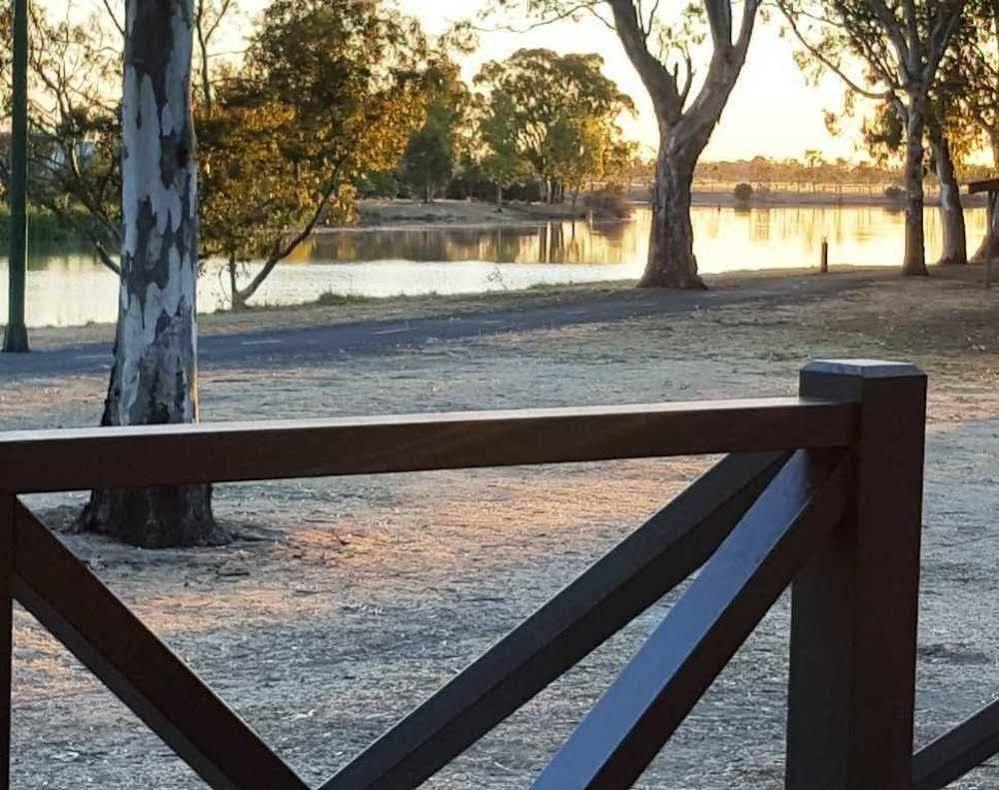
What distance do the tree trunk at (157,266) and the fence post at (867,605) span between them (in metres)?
6.90

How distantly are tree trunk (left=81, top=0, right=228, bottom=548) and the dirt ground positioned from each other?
25cm

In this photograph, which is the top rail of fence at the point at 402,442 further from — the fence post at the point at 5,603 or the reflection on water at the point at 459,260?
the reflection on water at the point at 459,260

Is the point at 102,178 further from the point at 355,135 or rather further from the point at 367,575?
the point at 367,575

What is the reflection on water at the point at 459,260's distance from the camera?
1624 inches

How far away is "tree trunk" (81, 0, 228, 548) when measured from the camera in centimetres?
977

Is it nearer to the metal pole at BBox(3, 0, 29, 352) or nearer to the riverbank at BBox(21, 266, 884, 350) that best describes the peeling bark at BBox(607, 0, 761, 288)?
the riverbank at BBox(21, 266, 884, 350)

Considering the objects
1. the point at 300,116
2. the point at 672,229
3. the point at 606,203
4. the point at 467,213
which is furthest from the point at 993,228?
the point at 606,203

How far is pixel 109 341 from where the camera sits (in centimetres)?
2456

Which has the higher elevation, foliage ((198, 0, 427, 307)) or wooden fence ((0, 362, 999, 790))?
foliage ((198, 0, 427, 307))

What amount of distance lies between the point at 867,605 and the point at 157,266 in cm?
730

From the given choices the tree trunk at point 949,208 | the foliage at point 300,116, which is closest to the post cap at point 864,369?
the foliage at point 300,116

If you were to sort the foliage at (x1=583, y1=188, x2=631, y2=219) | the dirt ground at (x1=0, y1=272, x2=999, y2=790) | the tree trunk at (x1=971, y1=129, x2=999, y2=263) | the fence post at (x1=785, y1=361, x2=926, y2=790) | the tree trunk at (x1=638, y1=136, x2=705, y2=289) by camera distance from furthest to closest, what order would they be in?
the foliage at (x1=583, y1=188, x2=631, y2=219)
the tree trunk at (x1=971, y1=129, x2=999, y2=263)
the tree trunk at (x1=638, y1=136, x2=705, y2=289)
the dirt ground at (x1=0, y1=272, x2=999, y2=790)
the fence post at (x1=785, y1=361, x2=926, y2=790)

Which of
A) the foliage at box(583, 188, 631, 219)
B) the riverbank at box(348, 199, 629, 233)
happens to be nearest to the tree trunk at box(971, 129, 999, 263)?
the riverbank at box(348, 199, 629, 233)

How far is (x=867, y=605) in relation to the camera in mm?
3170
